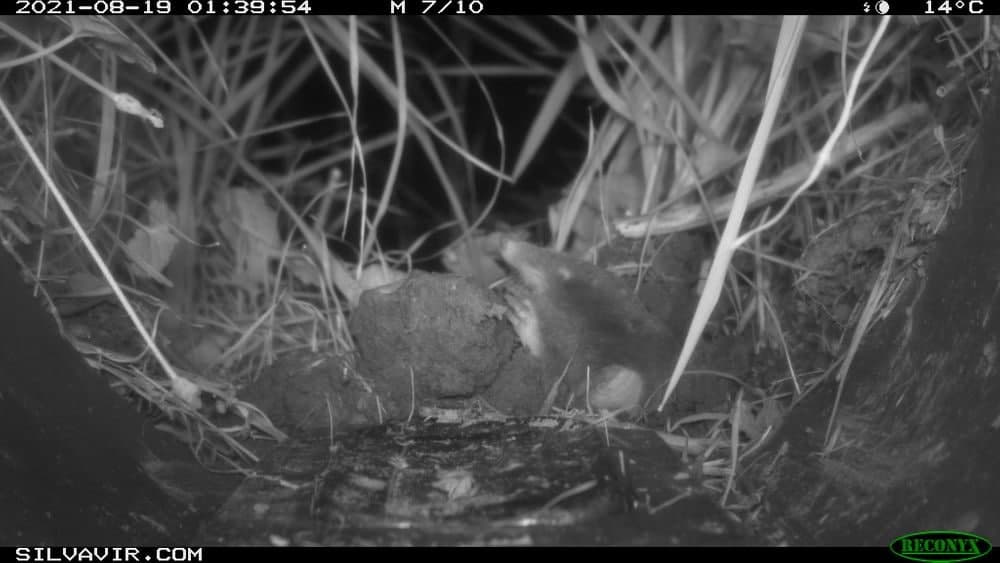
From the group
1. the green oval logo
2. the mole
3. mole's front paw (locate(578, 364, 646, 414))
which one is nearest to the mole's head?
the mole

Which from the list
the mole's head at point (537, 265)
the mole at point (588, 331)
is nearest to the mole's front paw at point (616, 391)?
the mole at point (588, 331)

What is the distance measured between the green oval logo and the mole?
311 mm

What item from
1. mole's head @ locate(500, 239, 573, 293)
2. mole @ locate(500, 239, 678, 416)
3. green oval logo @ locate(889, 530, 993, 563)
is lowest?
green oval logo @ locate(889, 530, 993, 563)

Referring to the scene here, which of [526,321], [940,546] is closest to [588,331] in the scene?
[526,321]

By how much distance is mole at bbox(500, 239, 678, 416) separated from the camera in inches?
37.0

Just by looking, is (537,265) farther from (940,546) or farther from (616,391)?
(940,546)

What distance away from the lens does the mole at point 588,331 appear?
939 millimetres

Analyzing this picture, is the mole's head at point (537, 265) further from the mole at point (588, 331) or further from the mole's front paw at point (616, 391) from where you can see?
the mole's front paw at point (616, 391)

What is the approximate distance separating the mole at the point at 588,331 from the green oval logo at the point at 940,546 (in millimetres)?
311

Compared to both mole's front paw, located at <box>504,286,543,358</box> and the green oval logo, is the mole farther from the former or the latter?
the green oval logo

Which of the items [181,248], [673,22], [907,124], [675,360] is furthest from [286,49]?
[907,124]

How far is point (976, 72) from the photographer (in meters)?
0.90

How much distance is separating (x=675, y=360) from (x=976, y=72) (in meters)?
0.43

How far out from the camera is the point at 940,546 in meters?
0.66
